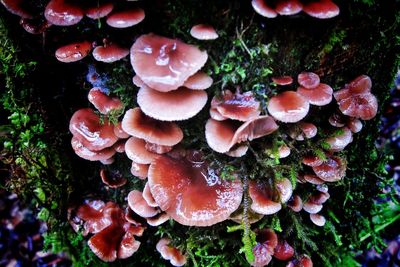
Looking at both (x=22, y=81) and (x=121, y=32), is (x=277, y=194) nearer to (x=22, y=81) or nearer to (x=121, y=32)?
(x=121, y=32)

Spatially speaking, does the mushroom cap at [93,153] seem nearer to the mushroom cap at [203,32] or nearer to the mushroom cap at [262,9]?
the mushroom cap at [203,32]

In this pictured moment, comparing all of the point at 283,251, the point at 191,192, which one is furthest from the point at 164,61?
the point at 283,251

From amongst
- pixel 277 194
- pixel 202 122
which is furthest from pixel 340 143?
pixel 202 122

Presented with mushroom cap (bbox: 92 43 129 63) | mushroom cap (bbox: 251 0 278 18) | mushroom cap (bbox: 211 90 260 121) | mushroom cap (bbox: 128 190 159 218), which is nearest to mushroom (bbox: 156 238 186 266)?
mushroom cap (bbox: 128 190 159 218)

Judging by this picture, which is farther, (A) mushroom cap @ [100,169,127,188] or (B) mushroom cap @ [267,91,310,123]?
(A) mushroom cap @ [100,169,127,188]

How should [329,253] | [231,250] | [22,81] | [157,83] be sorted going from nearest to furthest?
[157,83] → [22,81] → [231,250] → [329,253]

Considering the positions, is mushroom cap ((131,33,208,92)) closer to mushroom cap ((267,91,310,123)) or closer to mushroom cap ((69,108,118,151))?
mushroom cap ((267,91,310,123))
